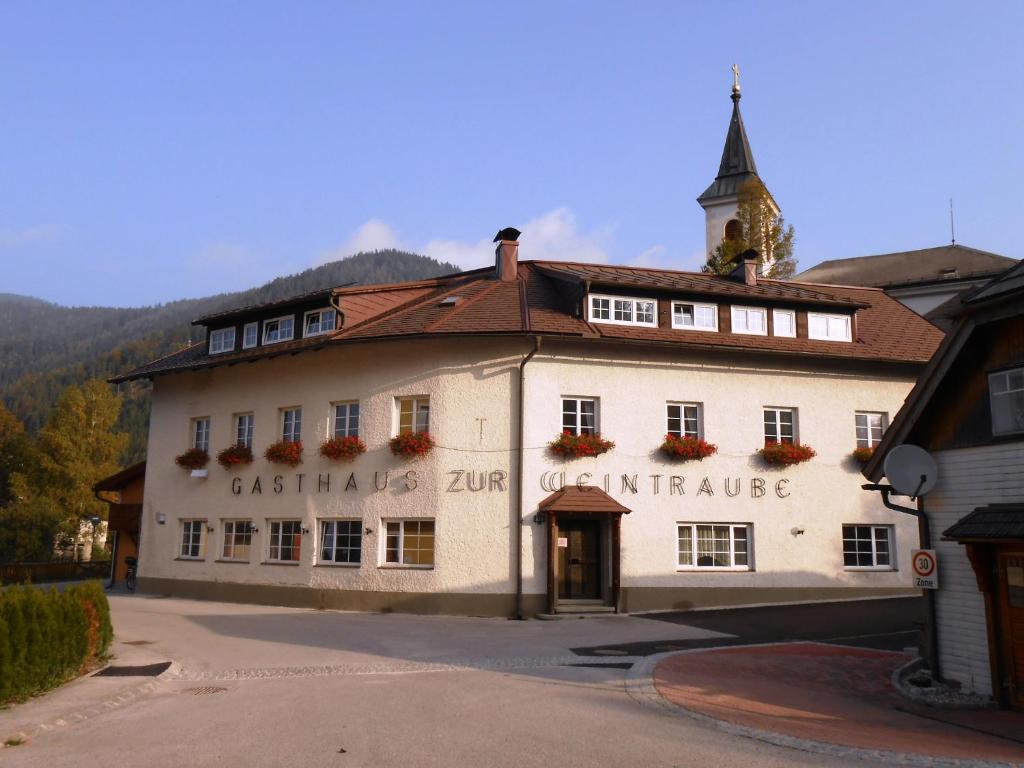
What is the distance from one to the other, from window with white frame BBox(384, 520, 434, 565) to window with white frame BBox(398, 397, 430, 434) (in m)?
2.28

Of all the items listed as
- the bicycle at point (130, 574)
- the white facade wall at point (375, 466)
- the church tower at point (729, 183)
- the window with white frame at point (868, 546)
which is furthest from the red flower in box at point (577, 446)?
the church tower at point (729, 183)

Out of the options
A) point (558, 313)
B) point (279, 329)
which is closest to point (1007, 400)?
point (558, 313)

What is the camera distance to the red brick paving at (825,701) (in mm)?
9240

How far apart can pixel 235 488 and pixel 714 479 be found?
42.9 feet

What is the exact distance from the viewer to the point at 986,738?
956cm

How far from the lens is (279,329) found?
25.2m

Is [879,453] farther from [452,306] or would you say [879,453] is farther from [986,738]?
[452,306]

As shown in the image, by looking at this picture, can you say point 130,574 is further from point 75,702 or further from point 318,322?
point 75,702

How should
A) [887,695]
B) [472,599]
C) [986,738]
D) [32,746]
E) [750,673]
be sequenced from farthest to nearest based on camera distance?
[472,599], [750,673], [887,695], [986,738], [32,746]

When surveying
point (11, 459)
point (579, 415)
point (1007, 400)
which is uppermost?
point (11, 459)

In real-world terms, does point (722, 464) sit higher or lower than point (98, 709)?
higher

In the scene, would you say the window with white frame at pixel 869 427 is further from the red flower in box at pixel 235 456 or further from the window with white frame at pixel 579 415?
the red flower in box at pixel 235 456

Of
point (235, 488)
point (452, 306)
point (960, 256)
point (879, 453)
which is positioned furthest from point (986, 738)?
point (960, 256)

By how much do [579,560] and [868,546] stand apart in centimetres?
812
